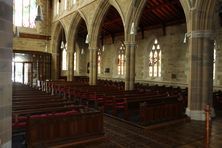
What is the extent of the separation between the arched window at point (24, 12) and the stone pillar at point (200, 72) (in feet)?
67.2

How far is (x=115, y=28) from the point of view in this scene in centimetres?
2316

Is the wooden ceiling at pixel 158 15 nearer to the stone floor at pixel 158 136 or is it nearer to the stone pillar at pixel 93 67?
the stone pillar at pixel 93 67

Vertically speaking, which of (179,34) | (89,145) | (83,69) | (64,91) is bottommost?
(89,145)

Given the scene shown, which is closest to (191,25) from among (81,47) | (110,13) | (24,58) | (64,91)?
(64,91)

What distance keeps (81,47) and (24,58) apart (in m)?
7.90

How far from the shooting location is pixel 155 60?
19641mm

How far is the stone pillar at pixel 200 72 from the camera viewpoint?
30.2ft

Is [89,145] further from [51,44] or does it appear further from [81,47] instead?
[81,47]

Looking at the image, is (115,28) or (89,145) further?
(115,28)

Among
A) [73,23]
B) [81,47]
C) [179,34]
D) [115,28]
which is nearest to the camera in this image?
[179,34]

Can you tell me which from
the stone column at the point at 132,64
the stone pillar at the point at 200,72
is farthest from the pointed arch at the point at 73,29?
the stone pillar at the point at 200,72

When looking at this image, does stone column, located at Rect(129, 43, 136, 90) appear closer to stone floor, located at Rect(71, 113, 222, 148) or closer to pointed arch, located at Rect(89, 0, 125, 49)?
pointed arch, located at Rect(89, 0, 125, 49)

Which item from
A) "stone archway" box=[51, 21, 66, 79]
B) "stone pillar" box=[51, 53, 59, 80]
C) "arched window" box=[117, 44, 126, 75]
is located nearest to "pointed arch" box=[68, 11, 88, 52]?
"stone archway" box=[51, 21, 66, 79]

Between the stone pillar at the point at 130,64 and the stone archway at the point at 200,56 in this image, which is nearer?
the stone archway at the point at 200,56
